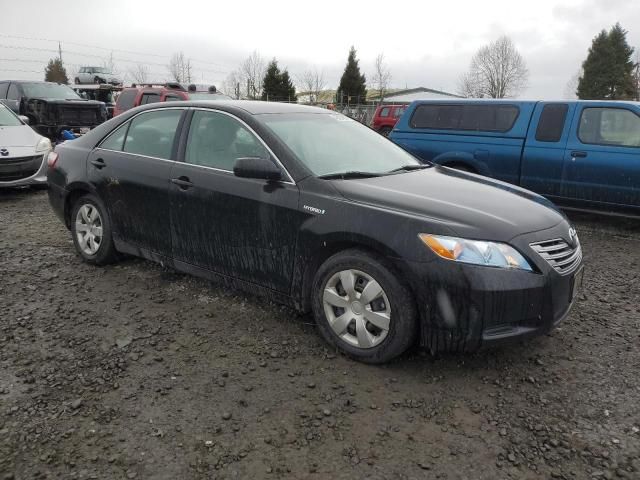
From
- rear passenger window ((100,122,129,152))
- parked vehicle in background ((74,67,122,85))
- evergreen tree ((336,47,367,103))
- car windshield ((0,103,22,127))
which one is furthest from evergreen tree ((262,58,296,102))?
rear passenger window ((100,122,129,152))

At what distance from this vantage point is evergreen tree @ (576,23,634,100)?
5497 centimetres

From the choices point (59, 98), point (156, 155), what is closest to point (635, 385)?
point (156, 155)

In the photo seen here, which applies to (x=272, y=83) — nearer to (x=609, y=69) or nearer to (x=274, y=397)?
(x=609, y=69)

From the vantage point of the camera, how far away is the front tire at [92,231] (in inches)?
184

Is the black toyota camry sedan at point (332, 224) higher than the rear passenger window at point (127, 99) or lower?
lower

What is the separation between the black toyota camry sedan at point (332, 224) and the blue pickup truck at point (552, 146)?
3316 mm

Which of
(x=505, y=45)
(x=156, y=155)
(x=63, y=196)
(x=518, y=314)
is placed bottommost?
(x=518, y=314)

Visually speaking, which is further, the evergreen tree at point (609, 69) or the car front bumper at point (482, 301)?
the evergreen tree at point (609, 69)

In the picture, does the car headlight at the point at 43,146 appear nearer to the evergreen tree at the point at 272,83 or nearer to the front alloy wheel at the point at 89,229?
the front alloy wheel at the point at 89,229

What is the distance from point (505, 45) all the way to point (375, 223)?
6675 centimetres

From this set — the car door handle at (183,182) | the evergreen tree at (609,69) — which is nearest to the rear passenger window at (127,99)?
the car door handle at (183,182)

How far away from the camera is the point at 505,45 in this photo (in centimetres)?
6219

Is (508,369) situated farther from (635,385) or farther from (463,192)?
(463,192)

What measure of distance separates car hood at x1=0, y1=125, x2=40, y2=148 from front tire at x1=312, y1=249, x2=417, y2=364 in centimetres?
685
